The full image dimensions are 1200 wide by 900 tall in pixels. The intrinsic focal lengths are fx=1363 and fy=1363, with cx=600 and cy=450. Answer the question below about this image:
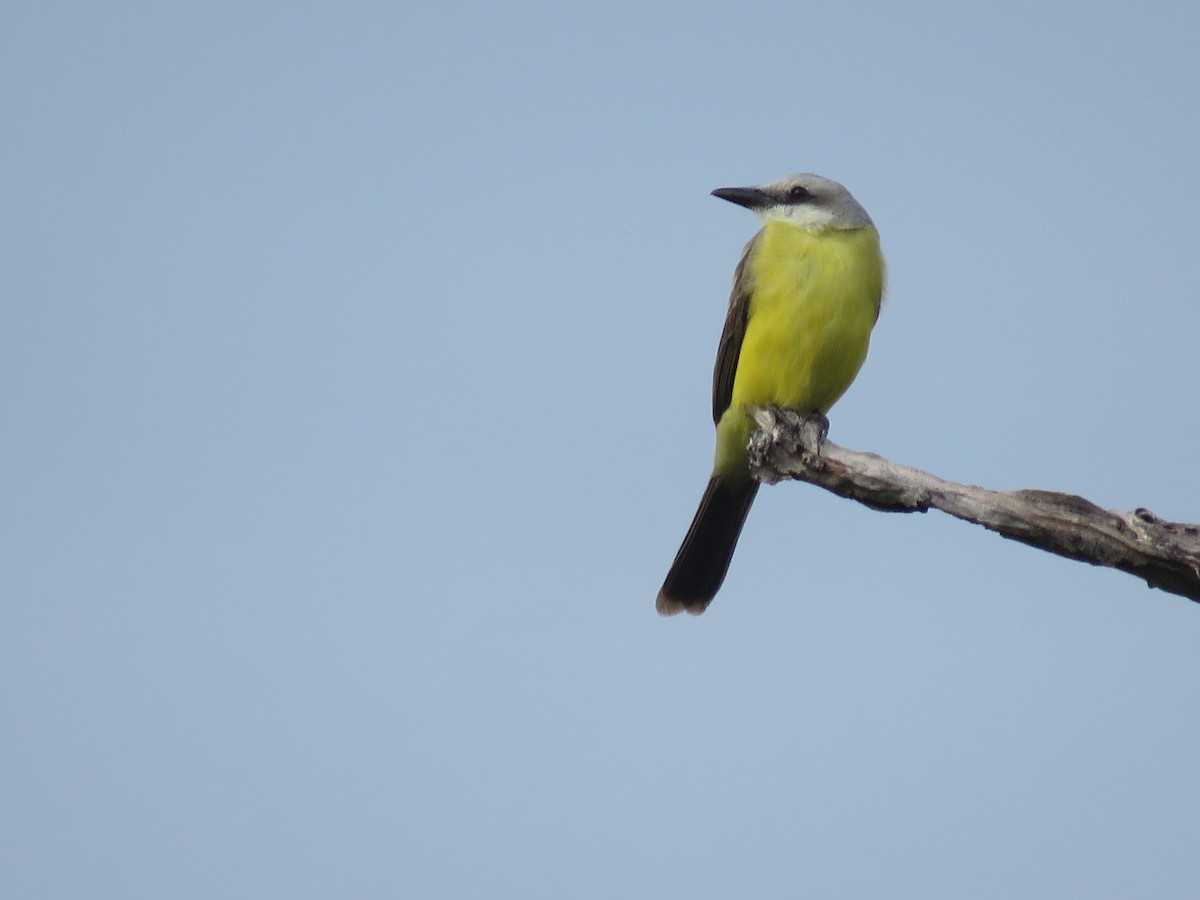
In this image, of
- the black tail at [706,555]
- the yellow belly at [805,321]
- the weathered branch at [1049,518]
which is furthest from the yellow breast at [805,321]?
the weathered branch at [1049,518]

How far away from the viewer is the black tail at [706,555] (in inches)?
348

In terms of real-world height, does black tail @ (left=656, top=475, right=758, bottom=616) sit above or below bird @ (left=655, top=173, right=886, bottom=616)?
below

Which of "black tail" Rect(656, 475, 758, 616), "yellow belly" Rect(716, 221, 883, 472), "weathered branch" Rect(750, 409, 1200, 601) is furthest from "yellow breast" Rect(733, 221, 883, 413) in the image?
"weathered branch" Rect(750, 409, 1200, 601)

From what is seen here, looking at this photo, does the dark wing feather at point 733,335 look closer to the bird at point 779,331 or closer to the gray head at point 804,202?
the bird at point 779,331

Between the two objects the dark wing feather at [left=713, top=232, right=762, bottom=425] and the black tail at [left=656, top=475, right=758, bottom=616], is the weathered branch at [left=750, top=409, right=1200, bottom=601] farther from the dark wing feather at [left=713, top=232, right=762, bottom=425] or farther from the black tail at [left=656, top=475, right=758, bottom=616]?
the black tail at [left=656, top=475, right=758, bottom=616]

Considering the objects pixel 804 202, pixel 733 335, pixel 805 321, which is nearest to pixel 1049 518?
pixel 805 321

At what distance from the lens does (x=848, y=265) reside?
26.0ft

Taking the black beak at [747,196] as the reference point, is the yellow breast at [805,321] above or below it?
below

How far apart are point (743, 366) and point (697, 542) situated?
137 centimetres

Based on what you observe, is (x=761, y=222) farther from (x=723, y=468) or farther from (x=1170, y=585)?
(x=1170, y=585)

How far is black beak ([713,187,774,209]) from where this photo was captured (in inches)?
341

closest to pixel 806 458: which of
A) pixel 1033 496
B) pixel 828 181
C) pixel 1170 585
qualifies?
pixel 1033 496

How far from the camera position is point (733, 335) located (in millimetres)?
8117

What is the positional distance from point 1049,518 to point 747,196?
3.92 meters
